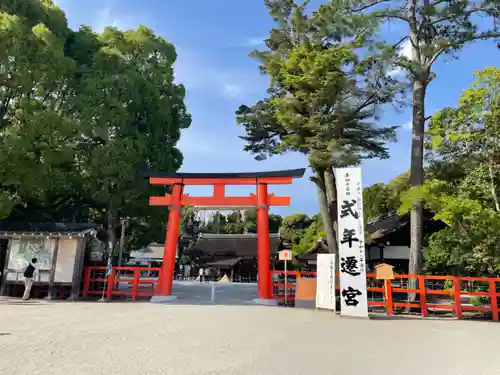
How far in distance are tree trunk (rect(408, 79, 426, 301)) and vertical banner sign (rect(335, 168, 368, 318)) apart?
2.89 m

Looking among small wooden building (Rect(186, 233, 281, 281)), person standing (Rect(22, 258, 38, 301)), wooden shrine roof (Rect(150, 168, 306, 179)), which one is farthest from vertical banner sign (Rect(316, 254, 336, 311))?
small wooden building (Rect(186, 233, 281, 281))

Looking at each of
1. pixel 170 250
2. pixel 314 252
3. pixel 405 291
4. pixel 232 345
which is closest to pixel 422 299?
pixel 405 291

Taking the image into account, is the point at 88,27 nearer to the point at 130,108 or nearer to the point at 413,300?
the point at 130,108

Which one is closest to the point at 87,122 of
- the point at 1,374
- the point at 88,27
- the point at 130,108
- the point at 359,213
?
the point at 130,108

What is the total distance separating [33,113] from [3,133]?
46.0 inches

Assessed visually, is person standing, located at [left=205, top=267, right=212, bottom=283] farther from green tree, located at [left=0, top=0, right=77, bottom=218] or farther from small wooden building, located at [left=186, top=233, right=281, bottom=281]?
green tree, located at [left=0, top=0, right=77, bottom=218]

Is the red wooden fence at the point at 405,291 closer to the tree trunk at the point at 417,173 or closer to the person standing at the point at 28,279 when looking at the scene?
the tree trunk at the point at 417,173

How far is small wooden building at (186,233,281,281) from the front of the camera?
34812 millimetres

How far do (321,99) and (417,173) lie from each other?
4.17 m

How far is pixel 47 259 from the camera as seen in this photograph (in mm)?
13711

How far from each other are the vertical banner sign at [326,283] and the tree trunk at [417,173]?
2985 mm

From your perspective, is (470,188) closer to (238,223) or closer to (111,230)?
(111,230)

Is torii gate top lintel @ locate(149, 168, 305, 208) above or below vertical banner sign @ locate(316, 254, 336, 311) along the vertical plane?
above

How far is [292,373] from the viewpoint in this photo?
4.47 metres
